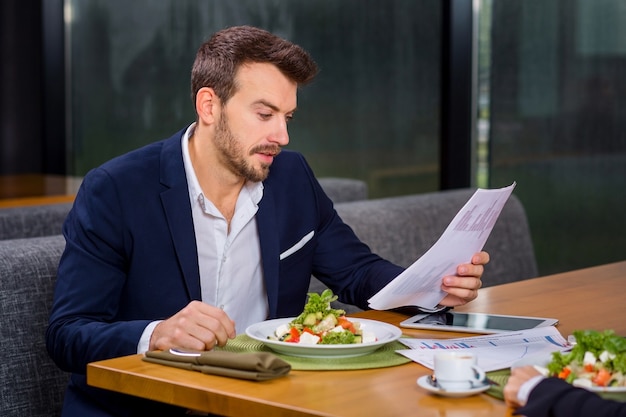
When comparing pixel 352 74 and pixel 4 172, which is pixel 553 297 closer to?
pixel 352 74

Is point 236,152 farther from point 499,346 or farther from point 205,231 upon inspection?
point 499,346

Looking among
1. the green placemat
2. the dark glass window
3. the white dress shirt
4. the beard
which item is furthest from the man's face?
the dark glass window

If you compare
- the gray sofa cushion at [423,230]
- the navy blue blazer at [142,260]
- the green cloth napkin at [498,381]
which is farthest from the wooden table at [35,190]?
the green cloth napkin at [498,381]

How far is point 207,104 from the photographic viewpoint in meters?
2.28

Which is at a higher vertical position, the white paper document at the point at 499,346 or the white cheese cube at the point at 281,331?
the white cheese cube at the point at 281,331

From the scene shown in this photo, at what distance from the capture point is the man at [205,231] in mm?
2027

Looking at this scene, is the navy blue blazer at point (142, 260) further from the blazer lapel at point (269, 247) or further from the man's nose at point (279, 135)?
the man's nose at point (279, 135)

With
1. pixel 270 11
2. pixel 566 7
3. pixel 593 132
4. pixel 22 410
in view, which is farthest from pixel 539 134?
pixel 22 410

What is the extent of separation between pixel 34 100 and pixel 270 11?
168 centimetres

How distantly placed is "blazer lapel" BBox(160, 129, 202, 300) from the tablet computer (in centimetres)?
44

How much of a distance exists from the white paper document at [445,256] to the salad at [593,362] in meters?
0.44

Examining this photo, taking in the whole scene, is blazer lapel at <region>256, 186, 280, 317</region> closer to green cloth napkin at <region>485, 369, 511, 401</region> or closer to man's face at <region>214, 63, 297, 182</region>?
man's face at <region>214, 63, 297, 182</region>

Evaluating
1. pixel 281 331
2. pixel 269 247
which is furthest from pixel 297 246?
pixel 281 331

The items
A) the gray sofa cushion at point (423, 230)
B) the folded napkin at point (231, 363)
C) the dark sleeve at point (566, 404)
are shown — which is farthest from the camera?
the gray sofa cushion at point (423, 230)
